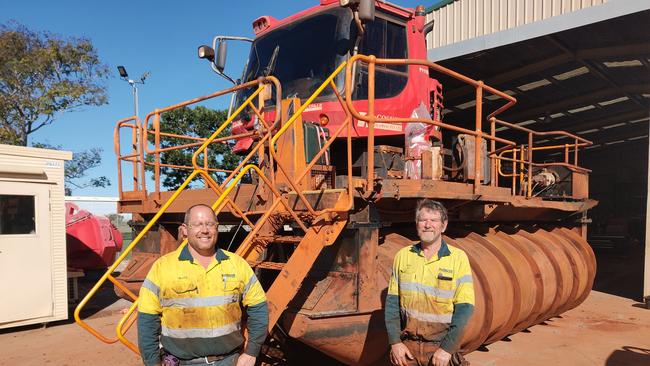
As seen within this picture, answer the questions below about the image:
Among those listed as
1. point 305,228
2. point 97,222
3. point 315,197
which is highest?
point 315,197

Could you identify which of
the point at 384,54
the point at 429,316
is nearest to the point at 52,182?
the point at 384,54

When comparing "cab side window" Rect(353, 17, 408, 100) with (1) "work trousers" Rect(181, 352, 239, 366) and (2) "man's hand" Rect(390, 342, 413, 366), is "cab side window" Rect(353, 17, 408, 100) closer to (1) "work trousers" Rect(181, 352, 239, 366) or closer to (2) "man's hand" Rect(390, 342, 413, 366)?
(2) "man's hand" Rect(390, 342, 413, 366)

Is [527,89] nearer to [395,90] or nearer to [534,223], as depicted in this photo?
[534,223]

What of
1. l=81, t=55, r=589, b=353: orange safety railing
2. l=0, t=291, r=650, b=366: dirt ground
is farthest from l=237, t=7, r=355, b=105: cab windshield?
l=0, t=291, r=650, b=366: dirt ground

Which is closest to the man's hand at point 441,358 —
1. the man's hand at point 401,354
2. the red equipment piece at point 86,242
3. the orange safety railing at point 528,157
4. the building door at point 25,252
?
the man's hand at point 401,354

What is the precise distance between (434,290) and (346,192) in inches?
38.6

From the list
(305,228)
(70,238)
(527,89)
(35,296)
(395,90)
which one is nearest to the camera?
(305,228)

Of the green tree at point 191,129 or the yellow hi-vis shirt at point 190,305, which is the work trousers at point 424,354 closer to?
the yellow hi-vis shirt at point 190,305

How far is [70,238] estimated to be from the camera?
10086mm

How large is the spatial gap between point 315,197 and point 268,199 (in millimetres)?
508

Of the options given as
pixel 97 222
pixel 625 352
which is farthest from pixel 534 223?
pixel 97 222

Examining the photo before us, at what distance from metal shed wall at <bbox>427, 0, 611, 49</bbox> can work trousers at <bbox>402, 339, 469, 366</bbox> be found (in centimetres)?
737

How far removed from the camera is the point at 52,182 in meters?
7.00

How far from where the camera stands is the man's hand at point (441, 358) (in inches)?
103
